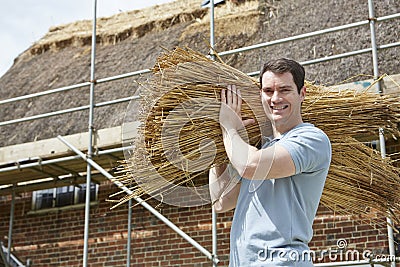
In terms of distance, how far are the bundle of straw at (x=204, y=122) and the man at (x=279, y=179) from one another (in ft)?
0.67

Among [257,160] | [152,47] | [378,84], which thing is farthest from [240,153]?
[152,47]

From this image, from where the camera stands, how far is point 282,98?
2393 millimetres

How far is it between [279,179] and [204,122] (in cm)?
48

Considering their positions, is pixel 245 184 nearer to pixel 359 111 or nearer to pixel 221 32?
pixel 359 111

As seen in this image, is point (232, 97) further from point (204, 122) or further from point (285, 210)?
point (285, 210)

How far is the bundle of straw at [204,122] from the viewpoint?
2.70 metres

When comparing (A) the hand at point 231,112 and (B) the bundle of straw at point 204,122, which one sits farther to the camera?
(B) the bundle of straw at point 204,122

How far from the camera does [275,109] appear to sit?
95.1 inches

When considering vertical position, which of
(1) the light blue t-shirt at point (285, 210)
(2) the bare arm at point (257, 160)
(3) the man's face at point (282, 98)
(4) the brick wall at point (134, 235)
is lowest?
(1) the light blue t-shirt at point (285, 210)

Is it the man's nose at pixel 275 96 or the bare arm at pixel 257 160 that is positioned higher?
the man's nose at pixel 275 96

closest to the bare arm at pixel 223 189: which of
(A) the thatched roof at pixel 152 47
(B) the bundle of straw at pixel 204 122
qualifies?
(B) the bundle of straw at pixel 204 122

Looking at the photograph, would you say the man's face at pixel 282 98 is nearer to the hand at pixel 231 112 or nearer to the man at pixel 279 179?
the man at pixel 279 179

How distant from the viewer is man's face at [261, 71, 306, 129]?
2389 mm

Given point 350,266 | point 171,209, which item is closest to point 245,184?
point 350,266
